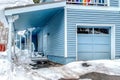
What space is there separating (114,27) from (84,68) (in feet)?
14.8

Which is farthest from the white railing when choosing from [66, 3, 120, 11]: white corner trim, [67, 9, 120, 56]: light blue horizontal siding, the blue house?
[67, 9, 120, 56]: light blue horizontal siding

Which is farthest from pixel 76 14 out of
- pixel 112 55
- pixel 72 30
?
pixel 112 55

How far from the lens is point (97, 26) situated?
55.5 ft

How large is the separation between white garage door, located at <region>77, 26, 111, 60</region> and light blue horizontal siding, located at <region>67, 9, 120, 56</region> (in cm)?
66

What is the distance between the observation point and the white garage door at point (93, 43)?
55.1ft

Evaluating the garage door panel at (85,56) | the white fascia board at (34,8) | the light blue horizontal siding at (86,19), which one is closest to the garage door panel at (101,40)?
the light blue horizontal siding at (86,19)

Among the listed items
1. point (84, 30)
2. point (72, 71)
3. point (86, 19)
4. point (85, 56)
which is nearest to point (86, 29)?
point (84, 30)

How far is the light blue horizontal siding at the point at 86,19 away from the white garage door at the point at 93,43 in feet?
2.17

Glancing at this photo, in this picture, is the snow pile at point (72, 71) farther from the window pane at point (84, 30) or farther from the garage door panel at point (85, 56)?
the window pane at point (84, 30)

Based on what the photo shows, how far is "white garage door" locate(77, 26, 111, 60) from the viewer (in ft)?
55.1

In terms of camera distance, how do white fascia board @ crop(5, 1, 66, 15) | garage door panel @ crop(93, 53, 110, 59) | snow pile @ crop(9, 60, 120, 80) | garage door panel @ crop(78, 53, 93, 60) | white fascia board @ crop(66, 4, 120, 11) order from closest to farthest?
snow pile @ crop(9, 60, 120, 80), white fascia board @ crop(5, 1, 66, 15), white fascia board @ crop(66, 4, 120, 11), garage door panel @ crop(78, 53, 93, 60), garage door panel @ crop(93, 53, 110, 59)

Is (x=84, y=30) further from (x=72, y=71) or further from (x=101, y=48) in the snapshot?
(x=72, y=71)

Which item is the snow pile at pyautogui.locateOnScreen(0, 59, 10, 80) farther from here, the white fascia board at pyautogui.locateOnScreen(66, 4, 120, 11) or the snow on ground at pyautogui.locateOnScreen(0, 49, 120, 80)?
the white fascia board at pyautogui.locateOnScreen(66, 4, 120, 11)

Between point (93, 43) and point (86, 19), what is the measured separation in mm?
1725
